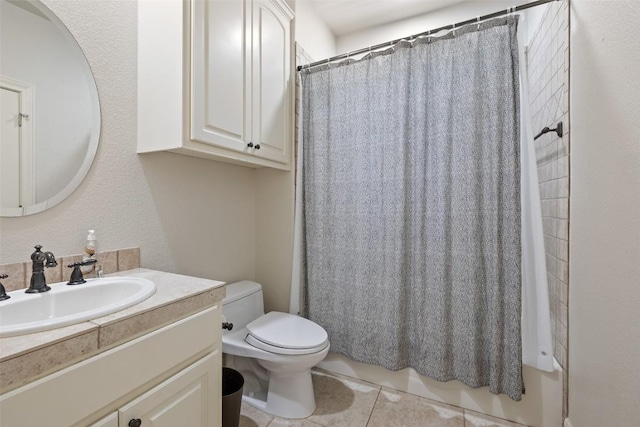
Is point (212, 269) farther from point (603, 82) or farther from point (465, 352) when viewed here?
point (603, 82)

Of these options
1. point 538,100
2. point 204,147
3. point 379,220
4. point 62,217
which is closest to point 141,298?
point 62,217

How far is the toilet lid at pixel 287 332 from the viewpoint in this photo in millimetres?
1422

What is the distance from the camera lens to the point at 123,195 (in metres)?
1.27

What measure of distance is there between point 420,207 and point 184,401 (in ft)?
4.48

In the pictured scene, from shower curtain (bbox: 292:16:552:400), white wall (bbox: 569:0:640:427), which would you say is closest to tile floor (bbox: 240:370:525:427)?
shower curtain (bbox: 292:16:552:400)

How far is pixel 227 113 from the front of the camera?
54.6 inches

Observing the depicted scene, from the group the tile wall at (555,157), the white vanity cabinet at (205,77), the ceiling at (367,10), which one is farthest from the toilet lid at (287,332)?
the ceiling at (367,10)

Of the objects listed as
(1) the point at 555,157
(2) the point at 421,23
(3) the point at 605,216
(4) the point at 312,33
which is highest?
(2) the point at 421,23

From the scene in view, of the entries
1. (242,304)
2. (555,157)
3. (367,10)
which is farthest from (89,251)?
(367,10)

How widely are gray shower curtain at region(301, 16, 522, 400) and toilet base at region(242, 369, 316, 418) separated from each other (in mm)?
367

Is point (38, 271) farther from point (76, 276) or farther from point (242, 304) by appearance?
point (242, 304)

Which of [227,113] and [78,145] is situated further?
[227,113]

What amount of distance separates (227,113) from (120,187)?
579 millimetres

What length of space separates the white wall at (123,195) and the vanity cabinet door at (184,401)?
0.66m
